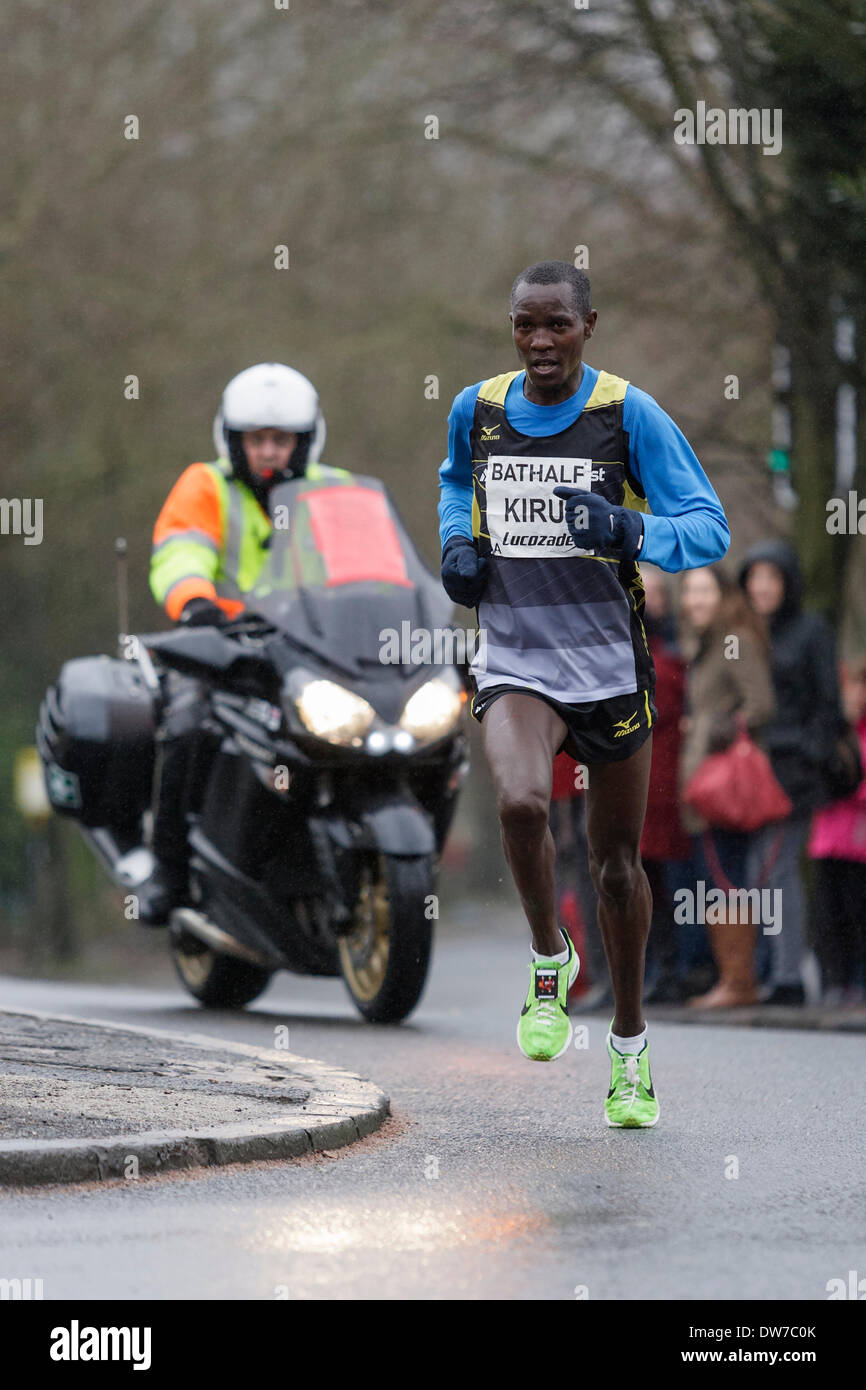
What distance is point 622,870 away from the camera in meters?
Answer: 6.37

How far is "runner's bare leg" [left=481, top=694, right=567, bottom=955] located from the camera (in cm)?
609

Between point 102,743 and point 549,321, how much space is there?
15.2ft

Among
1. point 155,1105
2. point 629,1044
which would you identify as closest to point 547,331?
point 629,1044

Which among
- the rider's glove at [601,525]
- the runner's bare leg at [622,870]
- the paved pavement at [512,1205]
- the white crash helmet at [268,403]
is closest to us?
the paved pavement at [512,1205]

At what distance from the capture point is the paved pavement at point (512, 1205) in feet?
14.5

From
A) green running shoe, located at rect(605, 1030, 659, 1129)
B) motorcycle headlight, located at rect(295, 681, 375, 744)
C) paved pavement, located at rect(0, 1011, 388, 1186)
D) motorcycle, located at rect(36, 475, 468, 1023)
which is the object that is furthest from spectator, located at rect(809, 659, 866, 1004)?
green running shoe, located at rect(605, 1030, 659, 1129)

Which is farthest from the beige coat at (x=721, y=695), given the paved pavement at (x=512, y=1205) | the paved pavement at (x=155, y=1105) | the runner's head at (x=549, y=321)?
the runner's head at (x=549, y=321)

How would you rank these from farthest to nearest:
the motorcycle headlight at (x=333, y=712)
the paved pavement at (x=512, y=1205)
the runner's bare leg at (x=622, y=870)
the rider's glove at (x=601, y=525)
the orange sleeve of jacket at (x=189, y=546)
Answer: the orange sleeve of jacket at (x=189, y=546) < the motorcycle headlight at (x=333, y=712) < the runner's bare leg at (x=622, y=870) < the rider's glove at (x=601, y=525) < the paved pavement at (x=512, y=1205)

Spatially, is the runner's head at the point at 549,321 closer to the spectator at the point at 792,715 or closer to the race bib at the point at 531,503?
the race bib at the point at 531,503

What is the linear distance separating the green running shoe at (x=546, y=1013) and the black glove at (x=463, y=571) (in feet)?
3.04

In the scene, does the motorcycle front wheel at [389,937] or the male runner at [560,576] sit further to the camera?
the motorcycle front wheel at [389,937]

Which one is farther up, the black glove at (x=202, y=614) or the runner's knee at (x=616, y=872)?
the black glove at (x=202, y=614)

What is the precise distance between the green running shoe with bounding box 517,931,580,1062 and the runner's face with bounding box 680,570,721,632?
504 centimetres
